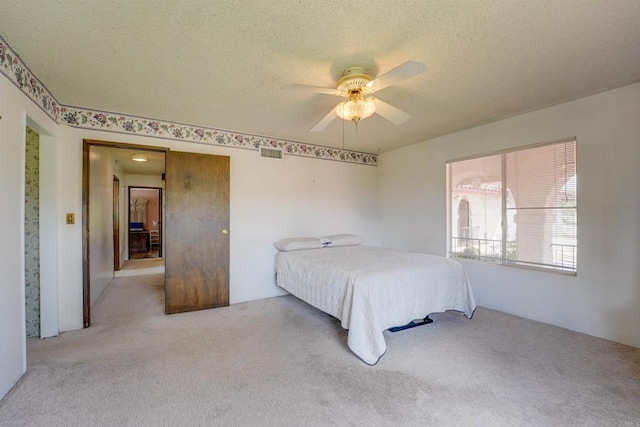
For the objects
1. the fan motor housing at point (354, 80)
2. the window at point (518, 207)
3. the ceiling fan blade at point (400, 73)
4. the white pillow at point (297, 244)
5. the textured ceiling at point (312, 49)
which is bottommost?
the white pillow at point (297, 244)

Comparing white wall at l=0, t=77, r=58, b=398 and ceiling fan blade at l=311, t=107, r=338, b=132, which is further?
ceiling fan blade at l=311, t=107, r=338, b=132

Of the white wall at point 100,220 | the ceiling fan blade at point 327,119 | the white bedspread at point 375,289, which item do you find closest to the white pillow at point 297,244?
the white bedspread at point 375,289

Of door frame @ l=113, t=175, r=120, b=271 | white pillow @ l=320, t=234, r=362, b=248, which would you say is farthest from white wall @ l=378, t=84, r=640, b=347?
door frame @ l=113, t=175, r=120, b=271

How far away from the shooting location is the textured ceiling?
1.62m

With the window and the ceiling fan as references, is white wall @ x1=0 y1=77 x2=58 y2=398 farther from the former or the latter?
the window

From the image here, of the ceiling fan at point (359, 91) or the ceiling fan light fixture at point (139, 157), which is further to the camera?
the ceiling fan light fixture at point (139, 157)

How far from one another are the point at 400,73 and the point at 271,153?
2702 millimetres

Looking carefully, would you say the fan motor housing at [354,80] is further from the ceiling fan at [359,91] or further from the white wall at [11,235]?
the white wall at [11,235]

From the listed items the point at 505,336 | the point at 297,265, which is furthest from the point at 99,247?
the point at 505,336

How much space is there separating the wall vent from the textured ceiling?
3.49ft

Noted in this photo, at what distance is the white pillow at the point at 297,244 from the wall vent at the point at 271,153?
1.25m

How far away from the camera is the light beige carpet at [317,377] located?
1684 millimetres

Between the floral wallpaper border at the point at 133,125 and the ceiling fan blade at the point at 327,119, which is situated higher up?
the floral wallpaper border at the point at 133,125

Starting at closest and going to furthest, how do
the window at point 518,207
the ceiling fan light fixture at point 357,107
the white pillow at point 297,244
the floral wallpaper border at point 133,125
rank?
1. the floral wallpaper border at point 133,125
2. the ceiling fan light fixture at point 357,107
3. the window at point 518,207
4. the white pillow at point 297,244
